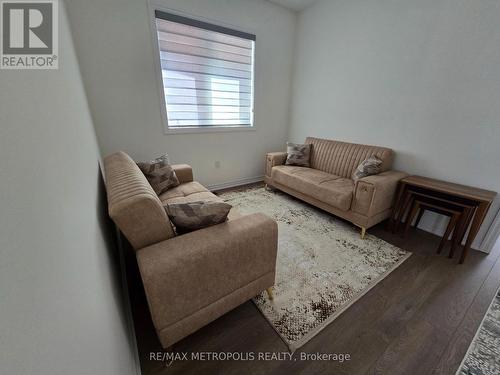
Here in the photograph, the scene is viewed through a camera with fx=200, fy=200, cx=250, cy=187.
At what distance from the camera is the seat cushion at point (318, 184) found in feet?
7.39

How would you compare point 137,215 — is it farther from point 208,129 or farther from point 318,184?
point 208,129

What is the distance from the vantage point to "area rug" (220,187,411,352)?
52.7 inches

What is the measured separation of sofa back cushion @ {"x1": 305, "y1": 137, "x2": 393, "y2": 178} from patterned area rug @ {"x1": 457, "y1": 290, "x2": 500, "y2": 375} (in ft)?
5.09

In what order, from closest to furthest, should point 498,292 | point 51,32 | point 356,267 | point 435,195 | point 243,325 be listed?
point 51,32
point 243,325
point 498,292
point 356,267
point 435,195

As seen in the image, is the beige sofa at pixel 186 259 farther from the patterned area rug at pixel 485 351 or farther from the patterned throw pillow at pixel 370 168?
the patterned throw pillow at pixel 370 168

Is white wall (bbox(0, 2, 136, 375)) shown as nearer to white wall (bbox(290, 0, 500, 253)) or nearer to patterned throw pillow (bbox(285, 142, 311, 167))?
patterned throw pillow (bbox(285, 142, 311, 167))

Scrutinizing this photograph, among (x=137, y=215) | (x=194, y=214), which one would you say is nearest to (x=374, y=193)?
(x=194, y=214)

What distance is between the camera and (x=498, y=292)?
1.57 metres

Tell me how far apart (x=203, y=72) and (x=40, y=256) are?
10.0 feet

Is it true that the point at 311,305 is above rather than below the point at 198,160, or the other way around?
A: below

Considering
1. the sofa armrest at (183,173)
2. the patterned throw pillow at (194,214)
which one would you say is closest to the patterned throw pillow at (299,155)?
the sofa armrest at (183,173)

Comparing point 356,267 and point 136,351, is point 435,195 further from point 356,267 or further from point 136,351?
point 136,351

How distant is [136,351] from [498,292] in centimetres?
262

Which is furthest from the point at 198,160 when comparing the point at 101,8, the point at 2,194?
the point at 2,194
